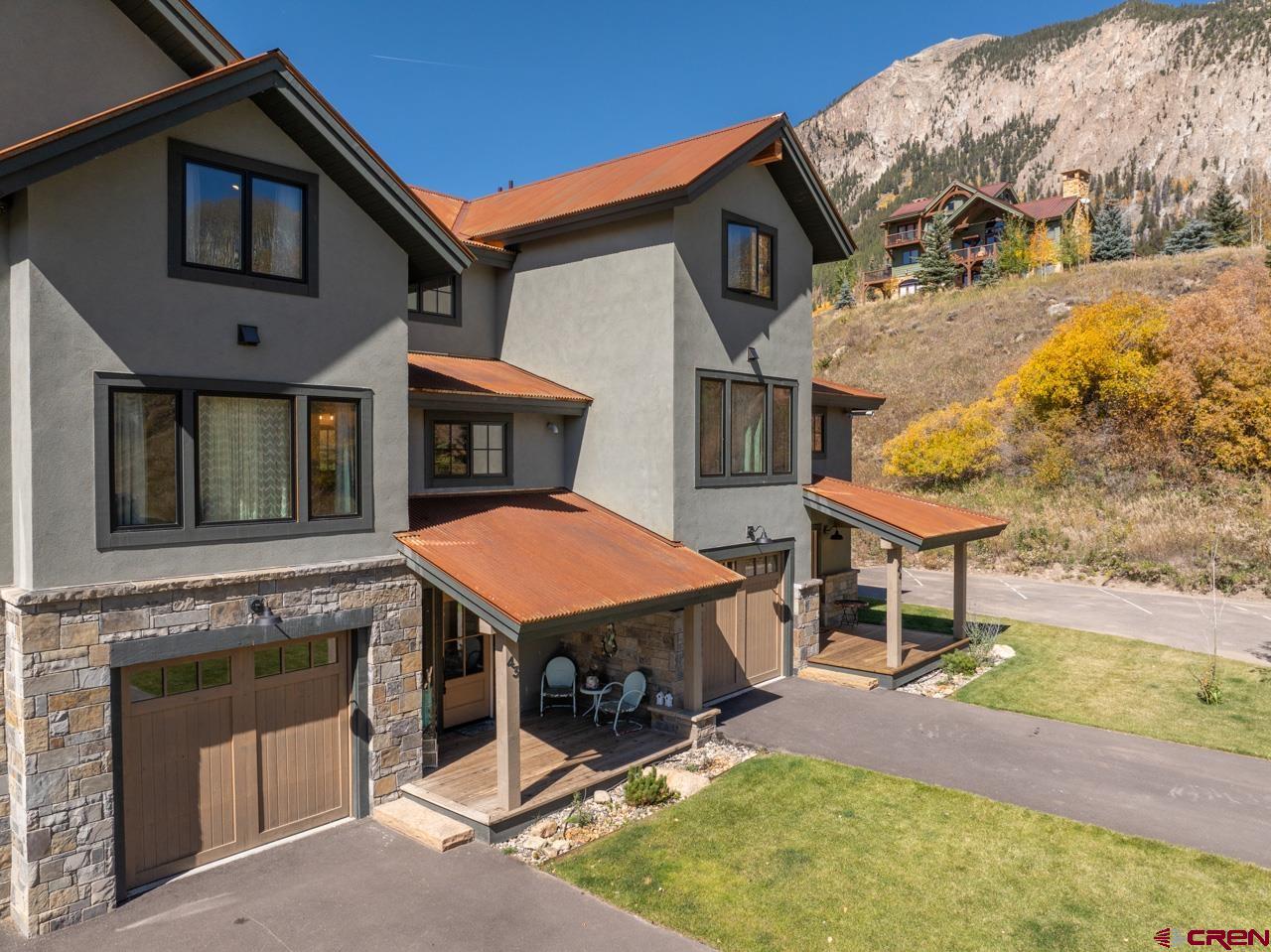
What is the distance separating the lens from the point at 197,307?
8.28 metres

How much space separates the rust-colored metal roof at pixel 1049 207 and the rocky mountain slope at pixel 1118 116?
2343cm

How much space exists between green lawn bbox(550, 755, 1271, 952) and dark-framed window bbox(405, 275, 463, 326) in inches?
370

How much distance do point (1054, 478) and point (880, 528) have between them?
2042 centimetres

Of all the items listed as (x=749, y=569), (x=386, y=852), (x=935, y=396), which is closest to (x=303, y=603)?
(x=386, y=852)

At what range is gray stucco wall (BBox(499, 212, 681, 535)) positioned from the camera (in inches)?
507

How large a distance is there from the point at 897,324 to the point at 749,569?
42.0m

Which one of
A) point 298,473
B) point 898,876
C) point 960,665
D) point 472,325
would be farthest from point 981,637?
point 298,473

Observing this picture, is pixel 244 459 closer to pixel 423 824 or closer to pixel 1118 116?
pixel 423 824

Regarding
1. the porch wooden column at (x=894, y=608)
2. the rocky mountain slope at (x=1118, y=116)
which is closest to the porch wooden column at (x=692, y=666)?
the porch wooden column at (x=894, y=608)

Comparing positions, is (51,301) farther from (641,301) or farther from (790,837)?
(790,837)

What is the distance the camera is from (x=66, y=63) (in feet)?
27.1

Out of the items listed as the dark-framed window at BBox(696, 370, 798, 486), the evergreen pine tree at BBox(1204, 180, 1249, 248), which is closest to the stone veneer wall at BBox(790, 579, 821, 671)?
the dark-framed window at BBox(696, 370, 798, 486)

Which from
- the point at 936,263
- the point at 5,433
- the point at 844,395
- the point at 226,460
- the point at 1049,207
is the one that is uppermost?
the point at 1049,207

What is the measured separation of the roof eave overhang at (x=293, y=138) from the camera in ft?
23.3
